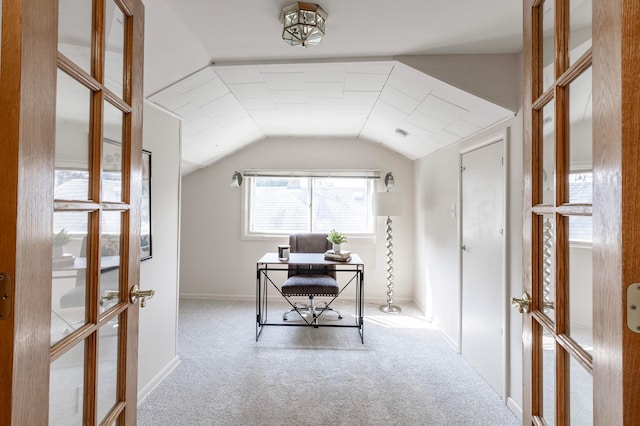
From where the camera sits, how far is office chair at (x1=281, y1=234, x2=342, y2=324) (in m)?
3.28

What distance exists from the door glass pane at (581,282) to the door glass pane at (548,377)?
127 millimetres

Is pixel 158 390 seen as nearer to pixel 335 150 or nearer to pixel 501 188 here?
pixel 501 188

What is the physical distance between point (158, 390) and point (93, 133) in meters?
2.15

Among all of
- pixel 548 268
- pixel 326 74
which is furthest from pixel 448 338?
pixel 326 74

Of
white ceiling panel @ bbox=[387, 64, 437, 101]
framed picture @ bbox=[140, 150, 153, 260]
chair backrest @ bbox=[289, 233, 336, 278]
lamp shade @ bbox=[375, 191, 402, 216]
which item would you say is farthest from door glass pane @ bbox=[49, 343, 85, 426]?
lamp shade @ bbox=[375, 191, 402, 216]

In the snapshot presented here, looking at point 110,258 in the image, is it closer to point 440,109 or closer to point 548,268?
point 548,268

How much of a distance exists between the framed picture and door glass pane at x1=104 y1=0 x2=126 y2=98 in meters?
1.37

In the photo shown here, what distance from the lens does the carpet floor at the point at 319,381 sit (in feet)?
6.63

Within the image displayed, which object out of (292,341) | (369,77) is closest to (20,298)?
(369,77)

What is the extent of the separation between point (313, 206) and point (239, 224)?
3.63ft

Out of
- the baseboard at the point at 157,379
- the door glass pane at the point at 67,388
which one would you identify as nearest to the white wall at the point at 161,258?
the baseboard at the point at 157,379

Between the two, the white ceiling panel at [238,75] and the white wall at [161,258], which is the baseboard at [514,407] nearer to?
the white wall at [161,258]

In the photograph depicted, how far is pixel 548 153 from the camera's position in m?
0.91

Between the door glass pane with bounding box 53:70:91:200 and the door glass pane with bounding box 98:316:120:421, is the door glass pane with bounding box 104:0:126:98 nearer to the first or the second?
the door glass pane with bounding box 53:70:91:200
